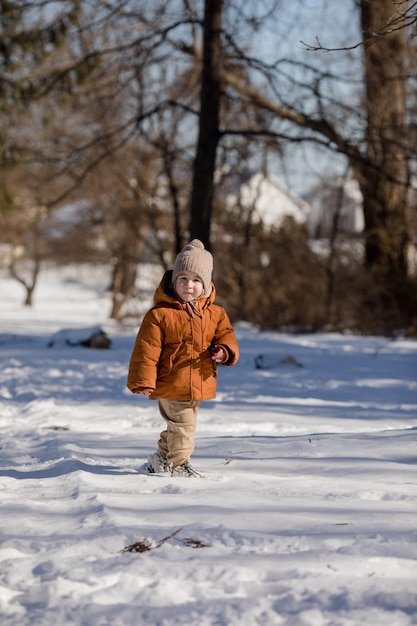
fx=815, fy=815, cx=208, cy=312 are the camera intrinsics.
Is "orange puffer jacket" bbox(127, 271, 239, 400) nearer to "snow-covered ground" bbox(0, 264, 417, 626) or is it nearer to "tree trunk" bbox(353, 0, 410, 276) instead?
"snow-covered ground" bbox(0, 264, 417, 626)

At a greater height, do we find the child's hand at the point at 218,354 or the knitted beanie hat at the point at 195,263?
the knitted beanie hat at the point at 195,263

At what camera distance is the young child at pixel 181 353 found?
182 inches

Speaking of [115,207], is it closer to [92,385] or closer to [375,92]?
[375,92]

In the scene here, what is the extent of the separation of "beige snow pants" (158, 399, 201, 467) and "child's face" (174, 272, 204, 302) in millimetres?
607

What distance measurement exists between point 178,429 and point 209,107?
286 inches

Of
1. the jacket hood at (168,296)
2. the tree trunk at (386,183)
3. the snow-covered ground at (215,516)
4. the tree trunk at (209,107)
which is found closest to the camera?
the snow-covered ground at (215,516)

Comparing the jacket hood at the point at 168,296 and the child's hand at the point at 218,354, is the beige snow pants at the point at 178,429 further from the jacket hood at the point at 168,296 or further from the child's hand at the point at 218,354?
the jacket hood at the point at 168,296

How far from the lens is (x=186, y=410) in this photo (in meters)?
4.68

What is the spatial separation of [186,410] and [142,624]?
2.12 meters

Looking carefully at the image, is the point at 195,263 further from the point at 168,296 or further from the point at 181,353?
the point at 181,353

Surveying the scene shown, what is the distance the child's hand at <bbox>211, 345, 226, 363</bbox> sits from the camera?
183 inches

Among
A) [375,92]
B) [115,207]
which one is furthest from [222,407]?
[115,207]

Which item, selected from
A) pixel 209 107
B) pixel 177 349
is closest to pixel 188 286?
pixel 177 349

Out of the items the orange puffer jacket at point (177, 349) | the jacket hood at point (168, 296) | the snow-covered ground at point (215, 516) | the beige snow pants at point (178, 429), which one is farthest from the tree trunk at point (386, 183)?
the beige snow pants at point (178, 429)
